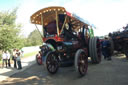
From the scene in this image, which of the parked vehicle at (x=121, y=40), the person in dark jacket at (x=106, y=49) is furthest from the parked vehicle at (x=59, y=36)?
the parked vehicle at (x=121, y=40)

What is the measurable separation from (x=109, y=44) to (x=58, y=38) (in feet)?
16.4

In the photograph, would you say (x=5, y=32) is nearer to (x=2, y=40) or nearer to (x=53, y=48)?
(x=2, y=40)

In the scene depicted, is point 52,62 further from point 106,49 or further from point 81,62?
point 106,49

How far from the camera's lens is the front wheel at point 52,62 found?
250 inches

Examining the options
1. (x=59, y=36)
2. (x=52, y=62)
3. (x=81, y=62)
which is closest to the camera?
(x=81, y=62)

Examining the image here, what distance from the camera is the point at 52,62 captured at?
6.63m

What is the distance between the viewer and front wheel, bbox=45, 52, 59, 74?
6.36m

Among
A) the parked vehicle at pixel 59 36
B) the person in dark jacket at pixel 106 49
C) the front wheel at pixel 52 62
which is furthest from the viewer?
the person in dark jacket at pixel 106 49

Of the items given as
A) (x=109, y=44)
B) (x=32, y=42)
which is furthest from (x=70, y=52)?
(x=32, y=42)

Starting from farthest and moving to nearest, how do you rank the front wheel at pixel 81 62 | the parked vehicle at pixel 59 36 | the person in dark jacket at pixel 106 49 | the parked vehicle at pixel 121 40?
the parked vehicle at pixel 121 40 < the person in dark jacket at pixel 106 49 < the parked vehicle at pixel 59 36 < the front wheel at pixel 81 62

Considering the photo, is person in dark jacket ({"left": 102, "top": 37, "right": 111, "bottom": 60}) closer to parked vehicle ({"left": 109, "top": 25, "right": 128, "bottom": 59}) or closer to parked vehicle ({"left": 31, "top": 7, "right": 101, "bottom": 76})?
parked vehicle ({"left": 109, "top": 25, "right": 128, "bottom": 59})

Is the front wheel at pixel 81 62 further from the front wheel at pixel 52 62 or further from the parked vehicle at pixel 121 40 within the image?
the parked vehicle at pixel 121 40

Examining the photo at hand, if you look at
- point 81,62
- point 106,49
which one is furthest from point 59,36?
point 106,49

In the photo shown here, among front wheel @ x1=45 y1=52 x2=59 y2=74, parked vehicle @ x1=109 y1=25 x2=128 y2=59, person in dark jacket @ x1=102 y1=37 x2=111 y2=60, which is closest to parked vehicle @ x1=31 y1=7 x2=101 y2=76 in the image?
front wheel @ x1=45 y1=52 x2=59 y2=74
